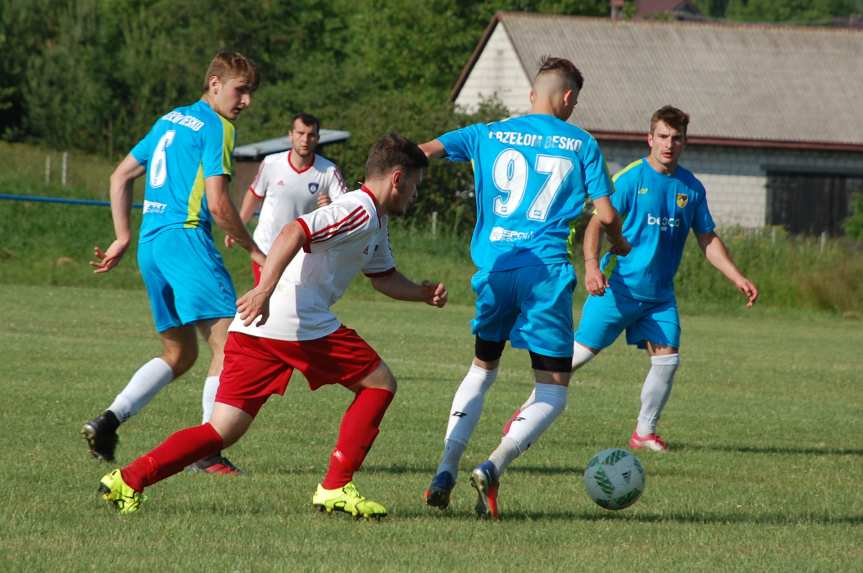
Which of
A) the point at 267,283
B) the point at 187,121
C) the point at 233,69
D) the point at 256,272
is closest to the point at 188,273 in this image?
→ the point at 187,121

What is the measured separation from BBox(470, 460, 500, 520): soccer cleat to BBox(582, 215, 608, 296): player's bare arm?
1.03 metres

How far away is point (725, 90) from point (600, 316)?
40211 mm

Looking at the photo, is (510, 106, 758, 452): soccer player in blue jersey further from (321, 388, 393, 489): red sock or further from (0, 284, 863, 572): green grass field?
(321, 388, 393, 489): red sock

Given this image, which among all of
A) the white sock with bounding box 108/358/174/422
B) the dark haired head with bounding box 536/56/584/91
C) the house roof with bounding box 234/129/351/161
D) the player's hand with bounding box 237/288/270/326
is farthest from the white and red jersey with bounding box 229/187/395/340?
the house roof with bounding box 234/129/351/161

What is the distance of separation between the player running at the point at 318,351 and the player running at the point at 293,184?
5532 millimetres

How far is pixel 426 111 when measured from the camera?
134 feet

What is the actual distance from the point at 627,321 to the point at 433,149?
11.3 feet

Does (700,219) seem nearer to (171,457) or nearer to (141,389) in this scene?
(141,389)

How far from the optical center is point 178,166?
7836 mm

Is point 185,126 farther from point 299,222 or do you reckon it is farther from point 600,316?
point 600,316

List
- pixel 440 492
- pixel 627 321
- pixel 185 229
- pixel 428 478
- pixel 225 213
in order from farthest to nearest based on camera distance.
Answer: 1. pixel 627 321
2. pixel 428 478
3. pixel 185 229
4. pixel 225 213
5. pixel 440 492

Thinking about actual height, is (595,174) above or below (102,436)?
above

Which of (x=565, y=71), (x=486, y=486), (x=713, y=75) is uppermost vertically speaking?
(x=713, y=75)

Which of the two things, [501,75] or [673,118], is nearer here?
[673,118]
